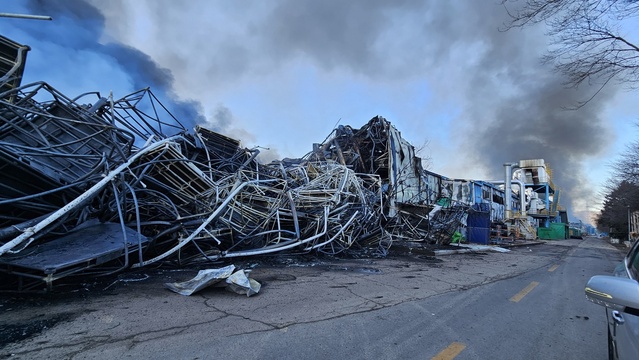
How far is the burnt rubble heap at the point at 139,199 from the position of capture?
458cm

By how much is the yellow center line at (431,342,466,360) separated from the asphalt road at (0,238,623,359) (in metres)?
0.02

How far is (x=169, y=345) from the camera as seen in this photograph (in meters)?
3.01

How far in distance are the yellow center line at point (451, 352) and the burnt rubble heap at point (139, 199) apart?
4.26 metres

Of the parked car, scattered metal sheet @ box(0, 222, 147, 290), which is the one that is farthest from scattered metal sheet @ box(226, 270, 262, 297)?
the parked car

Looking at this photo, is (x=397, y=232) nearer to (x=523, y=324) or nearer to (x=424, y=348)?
(x=523, y=324)

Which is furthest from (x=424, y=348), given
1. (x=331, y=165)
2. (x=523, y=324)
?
(x=331, y=165)

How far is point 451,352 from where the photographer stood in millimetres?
3246

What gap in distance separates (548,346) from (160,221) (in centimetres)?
600

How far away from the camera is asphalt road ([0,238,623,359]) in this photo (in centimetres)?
303

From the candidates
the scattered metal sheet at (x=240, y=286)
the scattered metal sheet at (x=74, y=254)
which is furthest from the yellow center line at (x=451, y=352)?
the scattered metal sheet at (x=74, y=254)

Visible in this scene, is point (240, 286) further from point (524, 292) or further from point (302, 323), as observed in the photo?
point (524, 292)

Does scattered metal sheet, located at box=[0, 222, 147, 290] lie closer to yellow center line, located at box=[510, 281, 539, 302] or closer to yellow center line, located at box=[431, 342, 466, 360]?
yellow center line, located at box=[431, 342, 466, 360]

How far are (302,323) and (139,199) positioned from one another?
4345mm

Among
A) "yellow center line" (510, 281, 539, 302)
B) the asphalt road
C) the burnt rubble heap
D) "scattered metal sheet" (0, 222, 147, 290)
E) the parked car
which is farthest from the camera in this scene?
"yellow center line" (510, 281, 539, 302)
